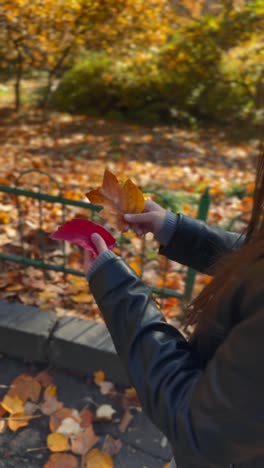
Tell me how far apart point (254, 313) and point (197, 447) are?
326 millimetres

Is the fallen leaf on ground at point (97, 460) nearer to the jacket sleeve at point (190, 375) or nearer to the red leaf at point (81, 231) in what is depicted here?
the jacket sleeve at point (190, 375)

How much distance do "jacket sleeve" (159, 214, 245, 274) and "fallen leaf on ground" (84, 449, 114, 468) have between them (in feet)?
3.61

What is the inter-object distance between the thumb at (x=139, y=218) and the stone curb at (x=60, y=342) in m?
1.16

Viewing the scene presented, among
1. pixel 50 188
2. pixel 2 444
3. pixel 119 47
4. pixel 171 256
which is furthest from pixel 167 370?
pixel 119 47

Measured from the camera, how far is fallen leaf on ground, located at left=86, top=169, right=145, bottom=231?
1443 millimetres

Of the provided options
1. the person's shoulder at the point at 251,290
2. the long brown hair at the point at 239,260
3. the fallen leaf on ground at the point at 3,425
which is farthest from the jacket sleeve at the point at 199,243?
the fallen leaf on ground at the point at 3,425

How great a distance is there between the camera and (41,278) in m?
3.10

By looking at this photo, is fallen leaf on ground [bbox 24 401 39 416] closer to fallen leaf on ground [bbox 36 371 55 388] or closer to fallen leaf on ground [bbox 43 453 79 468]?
fallen leaf on ground [bbox 36 371 55 388]

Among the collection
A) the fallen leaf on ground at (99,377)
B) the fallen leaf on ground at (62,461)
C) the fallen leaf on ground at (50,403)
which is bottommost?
the fallen leaf on ground at (62,461)

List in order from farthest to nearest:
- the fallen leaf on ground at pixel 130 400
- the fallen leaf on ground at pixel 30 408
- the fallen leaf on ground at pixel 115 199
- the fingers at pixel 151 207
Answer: the fallen leaf on ground at pixel 130 400 → the fallen leaf on ground at pixel 30 408 → the fingers at pixel 151 207 → the fallen leaf on ground at pixel 115 199

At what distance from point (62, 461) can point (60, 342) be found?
0.62 m

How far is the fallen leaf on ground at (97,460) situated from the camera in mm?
2033

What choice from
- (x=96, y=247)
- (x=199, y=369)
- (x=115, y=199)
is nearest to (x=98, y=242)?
(x=96, y=247)

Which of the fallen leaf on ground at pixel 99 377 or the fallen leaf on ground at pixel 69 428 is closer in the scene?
the fallen leaf on ground at pixel 69 428
